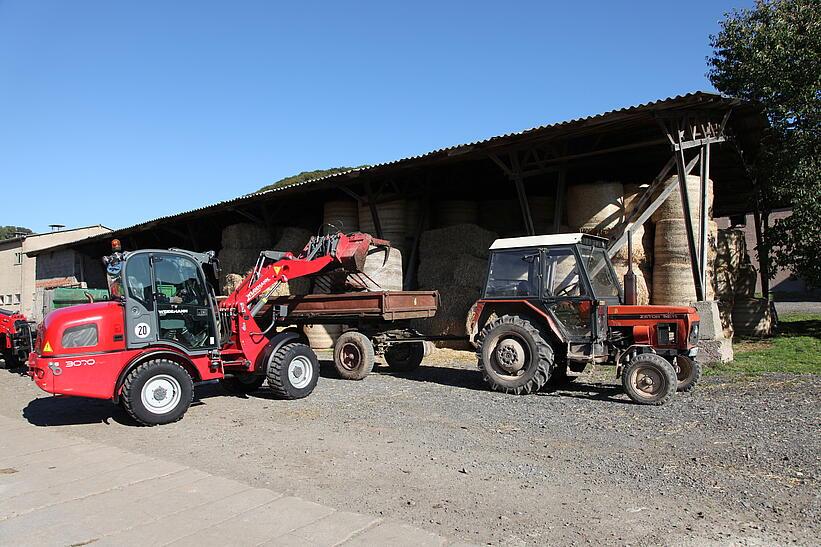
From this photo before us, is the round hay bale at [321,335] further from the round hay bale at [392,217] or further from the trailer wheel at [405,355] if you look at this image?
the trailer wheel at [405,355]

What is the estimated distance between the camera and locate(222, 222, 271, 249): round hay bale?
652 inches

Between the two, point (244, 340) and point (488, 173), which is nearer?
point (244, 340)

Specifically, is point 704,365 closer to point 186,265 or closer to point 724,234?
point 724,234

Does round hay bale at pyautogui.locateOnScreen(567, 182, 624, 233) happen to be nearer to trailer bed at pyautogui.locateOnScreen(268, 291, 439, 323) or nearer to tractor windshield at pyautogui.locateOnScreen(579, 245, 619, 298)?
tractor windshield at pyautogui.locateOnScreen(579, 245, 619, 298)

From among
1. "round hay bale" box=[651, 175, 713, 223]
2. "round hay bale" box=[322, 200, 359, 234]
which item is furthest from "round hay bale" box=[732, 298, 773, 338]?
"round hay bale" box=[322, 200, 359, 234]

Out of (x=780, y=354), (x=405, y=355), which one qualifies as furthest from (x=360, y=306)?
(x=780, y=354)

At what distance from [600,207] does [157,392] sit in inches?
332

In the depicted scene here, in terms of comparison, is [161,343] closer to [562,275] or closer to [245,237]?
[562,275]

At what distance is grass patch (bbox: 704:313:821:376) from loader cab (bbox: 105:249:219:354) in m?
7.28

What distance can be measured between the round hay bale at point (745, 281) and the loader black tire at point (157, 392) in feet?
37.2

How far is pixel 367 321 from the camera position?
1016 centimetres

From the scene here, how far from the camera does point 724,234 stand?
42.0 feet

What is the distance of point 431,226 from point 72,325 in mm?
9870

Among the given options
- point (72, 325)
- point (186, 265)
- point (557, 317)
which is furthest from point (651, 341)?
point (72, 325)
